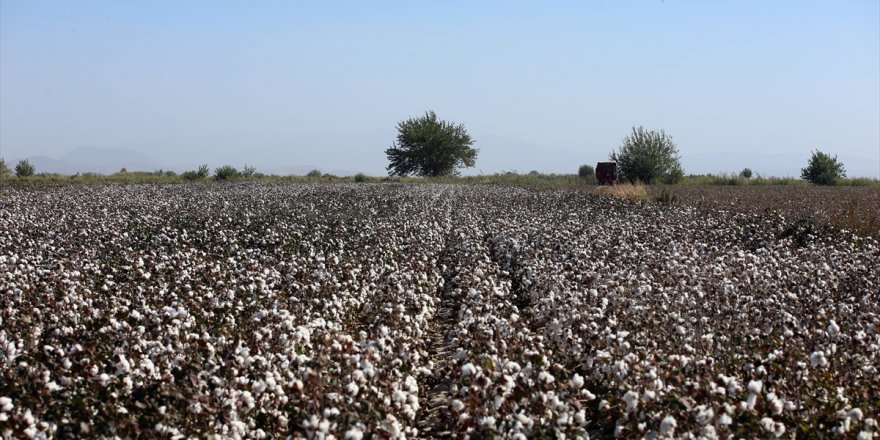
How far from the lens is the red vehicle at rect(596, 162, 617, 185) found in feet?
161

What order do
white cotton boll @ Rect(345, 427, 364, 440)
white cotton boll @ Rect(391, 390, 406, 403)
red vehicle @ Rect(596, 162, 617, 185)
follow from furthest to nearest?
red vehicle @ Rect(596, 162, 617, 185) < white cotton boll @ Rect(391, 390, 406, 403) < white cotton boll @ Rect(345, 427, 364, 440)

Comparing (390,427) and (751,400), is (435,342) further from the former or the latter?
(751,400)

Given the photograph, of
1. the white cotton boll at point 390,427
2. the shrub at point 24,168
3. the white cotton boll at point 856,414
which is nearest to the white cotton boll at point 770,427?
the white cotton boll at point 856,414

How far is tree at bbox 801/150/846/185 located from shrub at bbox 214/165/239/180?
136ft

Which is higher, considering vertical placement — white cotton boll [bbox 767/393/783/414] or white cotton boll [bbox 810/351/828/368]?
white cotton boll [bbox 810/351/828/368]

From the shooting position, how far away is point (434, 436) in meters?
6.34

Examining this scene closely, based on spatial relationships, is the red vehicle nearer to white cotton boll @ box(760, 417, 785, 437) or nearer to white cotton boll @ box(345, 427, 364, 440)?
white cotton boll @ box(760, 417, 785, 437)

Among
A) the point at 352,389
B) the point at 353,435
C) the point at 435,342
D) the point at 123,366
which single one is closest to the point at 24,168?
the point at 435,342

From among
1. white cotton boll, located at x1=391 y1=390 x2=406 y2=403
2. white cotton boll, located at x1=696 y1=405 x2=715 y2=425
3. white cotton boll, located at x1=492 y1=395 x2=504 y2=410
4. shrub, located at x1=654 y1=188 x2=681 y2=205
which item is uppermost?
shrub, located at x1=654 y1=188 x2=681 y2=205

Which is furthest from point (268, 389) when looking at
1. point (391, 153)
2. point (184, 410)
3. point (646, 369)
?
point (391, 153)

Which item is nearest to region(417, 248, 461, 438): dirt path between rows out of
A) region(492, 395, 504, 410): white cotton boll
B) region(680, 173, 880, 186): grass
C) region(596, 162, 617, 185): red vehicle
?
region(492, 395, 504, 410): white cotton boll

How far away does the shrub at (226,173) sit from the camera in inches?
2254

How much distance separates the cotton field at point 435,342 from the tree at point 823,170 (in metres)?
46.2

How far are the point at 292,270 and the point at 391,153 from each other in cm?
7689
